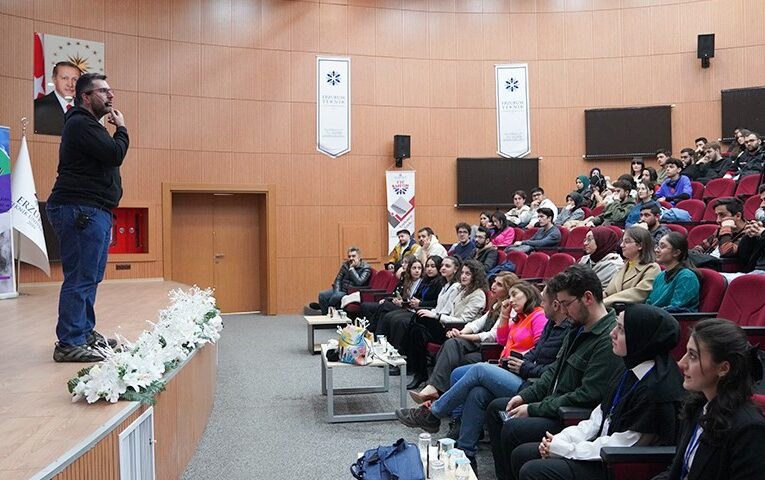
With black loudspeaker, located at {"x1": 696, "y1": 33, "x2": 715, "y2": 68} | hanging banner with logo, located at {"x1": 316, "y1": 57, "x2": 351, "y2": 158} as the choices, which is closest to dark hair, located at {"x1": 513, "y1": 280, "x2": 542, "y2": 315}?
hanging banner with logo, located at {"x1": 316, "y1": 57, "x2": 351, "y2": 158}

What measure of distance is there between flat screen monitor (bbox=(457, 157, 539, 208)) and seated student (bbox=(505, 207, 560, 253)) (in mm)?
2982

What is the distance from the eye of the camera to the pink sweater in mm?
3773

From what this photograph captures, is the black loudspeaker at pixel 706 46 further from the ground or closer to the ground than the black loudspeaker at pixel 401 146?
further from the ground

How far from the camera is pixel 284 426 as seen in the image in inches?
168

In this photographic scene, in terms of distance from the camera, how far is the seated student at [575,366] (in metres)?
2.71

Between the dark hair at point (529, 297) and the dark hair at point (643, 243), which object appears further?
the dark hair at point (643, 243)

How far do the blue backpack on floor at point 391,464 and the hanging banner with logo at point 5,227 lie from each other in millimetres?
6027

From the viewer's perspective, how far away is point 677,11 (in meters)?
10.6

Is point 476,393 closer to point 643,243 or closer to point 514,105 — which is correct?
point 643,243

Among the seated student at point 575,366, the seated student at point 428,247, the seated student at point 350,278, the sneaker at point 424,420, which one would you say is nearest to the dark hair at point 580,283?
the seated student at point 575,366

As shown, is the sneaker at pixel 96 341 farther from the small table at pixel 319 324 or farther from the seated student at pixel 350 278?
the seated student at pixel 350 278

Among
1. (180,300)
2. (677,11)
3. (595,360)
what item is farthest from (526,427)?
(677,11)

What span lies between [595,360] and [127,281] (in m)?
7.81

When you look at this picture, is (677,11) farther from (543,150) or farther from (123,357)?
(123,357)
